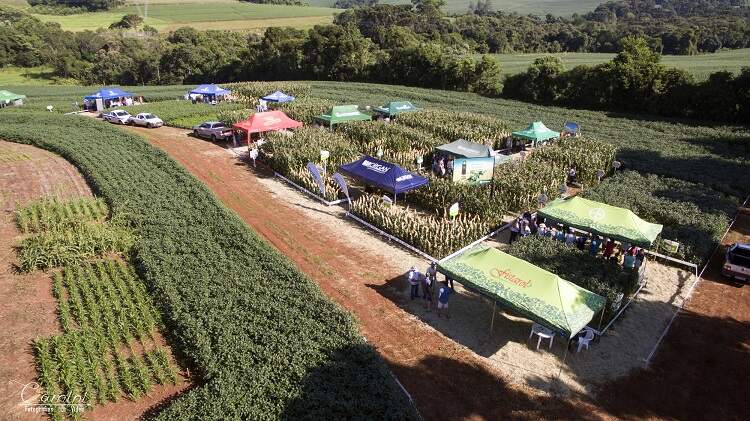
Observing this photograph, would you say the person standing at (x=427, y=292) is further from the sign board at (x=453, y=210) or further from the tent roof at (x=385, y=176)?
the tent roof at (x=385, y=176)

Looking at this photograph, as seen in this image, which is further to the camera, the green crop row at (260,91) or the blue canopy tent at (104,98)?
the green crop row at (260,91)

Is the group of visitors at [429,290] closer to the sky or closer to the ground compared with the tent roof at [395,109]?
closer to the ground

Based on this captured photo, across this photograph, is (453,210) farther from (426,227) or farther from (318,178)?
(318,178)

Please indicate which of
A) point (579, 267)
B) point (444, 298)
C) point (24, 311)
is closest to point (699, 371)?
point (579, 267)

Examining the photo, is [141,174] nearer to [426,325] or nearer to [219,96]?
[426,325]

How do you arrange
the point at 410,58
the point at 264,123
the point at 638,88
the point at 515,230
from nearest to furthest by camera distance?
the point at 515,230
the point at 264,123
the point at 638,88
the point at 410,58

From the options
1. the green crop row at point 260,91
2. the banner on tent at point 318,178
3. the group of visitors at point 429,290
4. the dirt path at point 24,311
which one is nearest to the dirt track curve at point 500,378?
the group of visitors at point 429,290
